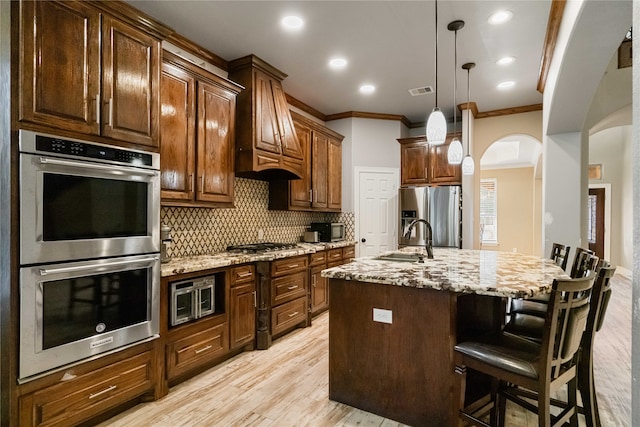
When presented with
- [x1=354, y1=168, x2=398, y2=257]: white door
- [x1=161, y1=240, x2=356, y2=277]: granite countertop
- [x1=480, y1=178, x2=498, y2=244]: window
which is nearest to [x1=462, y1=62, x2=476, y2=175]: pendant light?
[x1=354, y1=168, x2=398, y2=257]: white door

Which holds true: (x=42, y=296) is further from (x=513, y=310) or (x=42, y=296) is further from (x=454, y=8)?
(x=454, y=8)

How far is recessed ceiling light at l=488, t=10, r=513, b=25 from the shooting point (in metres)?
2.78

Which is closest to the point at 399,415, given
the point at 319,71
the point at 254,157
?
the point at 254,157

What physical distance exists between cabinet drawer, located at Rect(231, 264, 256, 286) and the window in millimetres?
8618

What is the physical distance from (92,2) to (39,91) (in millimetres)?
688

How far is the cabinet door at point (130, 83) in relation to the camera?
2.11 metres

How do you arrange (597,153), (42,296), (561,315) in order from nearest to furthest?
(561,315) → (42,296) → (597,153)

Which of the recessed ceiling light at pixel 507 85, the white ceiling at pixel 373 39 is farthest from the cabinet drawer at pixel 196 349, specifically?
the recessed ceiling light at pixel 507 85

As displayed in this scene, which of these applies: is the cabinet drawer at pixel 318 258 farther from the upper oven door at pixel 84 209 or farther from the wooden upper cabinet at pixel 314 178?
the upper oven door at pixel 84 209

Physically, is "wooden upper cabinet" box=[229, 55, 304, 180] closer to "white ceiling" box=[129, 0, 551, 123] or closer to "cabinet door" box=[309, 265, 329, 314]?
"white ceiling" box=[129, 0, 551, 123]

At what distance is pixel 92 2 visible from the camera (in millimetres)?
2025

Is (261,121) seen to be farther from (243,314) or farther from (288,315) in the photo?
(288,315)

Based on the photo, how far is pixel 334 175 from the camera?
5297 millimetres

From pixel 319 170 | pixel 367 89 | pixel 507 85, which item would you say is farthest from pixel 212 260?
pixel 507 85
